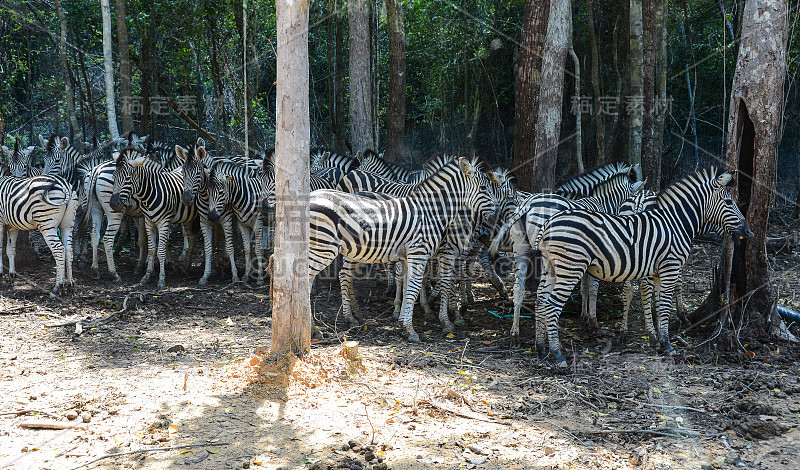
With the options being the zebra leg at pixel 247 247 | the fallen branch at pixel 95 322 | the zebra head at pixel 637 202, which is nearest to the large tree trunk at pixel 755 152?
the zebra head at pixel 637 202

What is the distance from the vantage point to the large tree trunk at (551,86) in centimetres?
938

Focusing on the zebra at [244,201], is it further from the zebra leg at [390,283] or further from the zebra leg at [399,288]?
the zebra leg at [399,288]

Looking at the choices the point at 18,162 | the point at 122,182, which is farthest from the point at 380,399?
the point at 18,162

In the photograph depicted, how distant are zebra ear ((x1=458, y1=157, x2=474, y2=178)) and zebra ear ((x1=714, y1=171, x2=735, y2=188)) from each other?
10.2 ft

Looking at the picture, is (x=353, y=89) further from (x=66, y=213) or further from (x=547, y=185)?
(x=66, y=213)

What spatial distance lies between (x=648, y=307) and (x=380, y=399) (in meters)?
3.91

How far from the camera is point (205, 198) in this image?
11.0 metres

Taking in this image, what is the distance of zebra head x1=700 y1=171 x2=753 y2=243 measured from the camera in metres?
7.37

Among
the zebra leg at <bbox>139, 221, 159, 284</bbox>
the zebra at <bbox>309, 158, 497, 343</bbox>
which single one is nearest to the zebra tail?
the zebra leg at <bbox>139, 221, 159, 284</bbox>

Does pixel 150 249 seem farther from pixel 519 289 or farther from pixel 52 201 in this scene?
pixel 519 289

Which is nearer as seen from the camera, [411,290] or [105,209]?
[411,290]

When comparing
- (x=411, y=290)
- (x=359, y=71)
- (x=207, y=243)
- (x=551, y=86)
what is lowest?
(x=411, y=290)

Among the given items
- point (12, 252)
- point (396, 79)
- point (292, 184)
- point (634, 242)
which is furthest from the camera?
point (396, 79)

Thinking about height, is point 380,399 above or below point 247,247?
below
